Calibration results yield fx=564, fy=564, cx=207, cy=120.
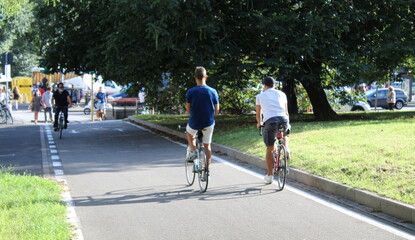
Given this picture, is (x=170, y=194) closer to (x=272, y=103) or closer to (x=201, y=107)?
(x=201, y=107)

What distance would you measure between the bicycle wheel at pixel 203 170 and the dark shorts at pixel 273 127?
1.06 m

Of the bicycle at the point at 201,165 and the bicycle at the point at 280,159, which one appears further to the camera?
the bicycle at the point at 280,159

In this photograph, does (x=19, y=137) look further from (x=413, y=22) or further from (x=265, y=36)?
(x=413, y=22)

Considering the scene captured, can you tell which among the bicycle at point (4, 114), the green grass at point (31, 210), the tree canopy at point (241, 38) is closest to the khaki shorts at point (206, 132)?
the green grass at point (31, 210)

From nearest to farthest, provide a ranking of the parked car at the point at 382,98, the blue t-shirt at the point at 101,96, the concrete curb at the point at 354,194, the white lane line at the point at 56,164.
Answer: the concrete curb at the point at 354,194, the white lane line at the point at 56,164, the blue t-shirt at the point at 101,96, the parked car at the point at 382,98

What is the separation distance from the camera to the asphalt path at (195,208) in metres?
6.30

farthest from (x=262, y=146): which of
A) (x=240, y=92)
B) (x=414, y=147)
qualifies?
(x=240, y=92)

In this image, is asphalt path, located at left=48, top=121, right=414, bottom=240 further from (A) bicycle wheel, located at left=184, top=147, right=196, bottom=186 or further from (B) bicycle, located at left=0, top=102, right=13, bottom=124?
Result: (B) bicycle, located at left=0, top=102, right=13, bottom=124

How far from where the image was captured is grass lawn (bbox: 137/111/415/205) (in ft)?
26.8

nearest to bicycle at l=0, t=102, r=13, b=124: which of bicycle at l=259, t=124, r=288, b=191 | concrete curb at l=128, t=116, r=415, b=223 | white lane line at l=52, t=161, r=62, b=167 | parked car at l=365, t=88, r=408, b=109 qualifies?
white lane line at l=52, t=161, r=62, b=167

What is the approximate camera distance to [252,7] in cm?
1770

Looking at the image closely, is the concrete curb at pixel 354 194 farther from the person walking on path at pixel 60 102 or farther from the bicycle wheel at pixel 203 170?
the person walking on path at pixel 60 102

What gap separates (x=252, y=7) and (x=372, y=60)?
20.2ft

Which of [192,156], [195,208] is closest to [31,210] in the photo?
[195,208]
